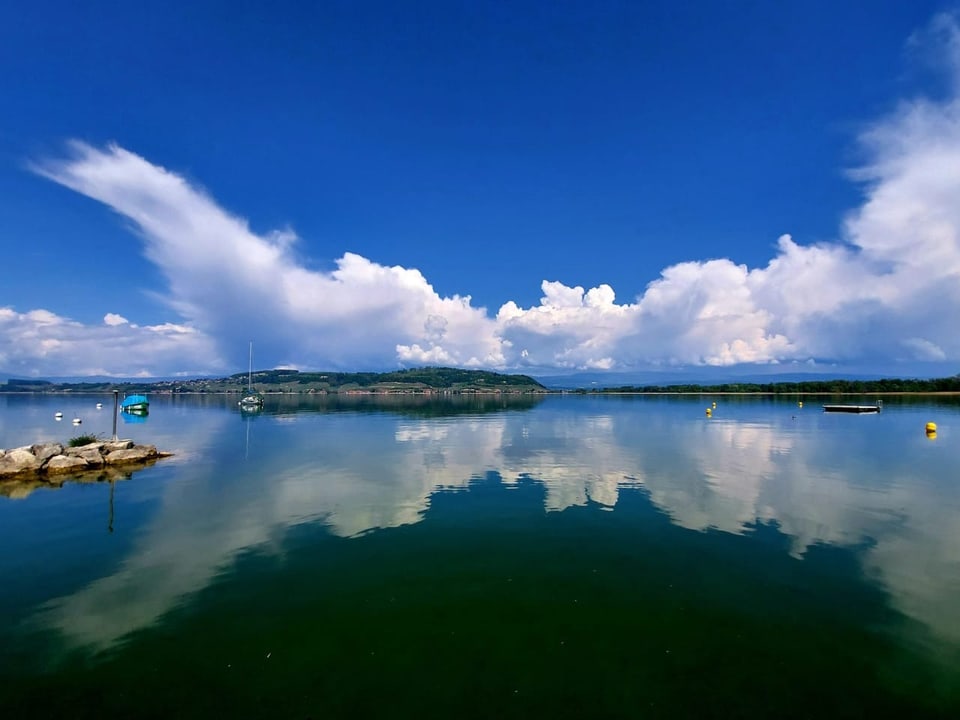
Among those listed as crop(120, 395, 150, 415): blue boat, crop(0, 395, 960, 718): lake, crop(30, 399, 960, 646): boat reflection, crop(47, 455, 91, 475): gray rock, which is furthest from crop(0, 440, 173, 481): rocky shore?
crop(120, 395, 150, 415): blue boat

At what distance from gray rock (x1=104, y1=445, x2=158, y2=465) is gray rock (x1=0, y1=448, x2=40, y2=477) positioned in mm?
4818

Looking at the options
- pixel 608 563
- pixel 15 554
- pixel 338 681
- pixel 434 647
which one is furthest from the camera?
pixel 15 554

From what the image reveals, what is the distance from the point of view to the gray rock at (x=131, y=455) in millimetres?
40763

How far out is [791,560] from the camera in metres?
18.8

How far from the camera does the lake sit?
10.8 meters

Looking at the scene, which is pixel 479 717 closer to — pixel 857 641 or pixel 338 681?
pixel 338 681

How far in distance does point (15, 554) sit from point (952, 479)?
5729 cm

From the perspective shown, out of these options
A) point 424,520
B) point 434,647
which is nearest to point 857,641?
point 434,647

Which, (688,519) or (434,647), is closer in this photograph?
(434,647)

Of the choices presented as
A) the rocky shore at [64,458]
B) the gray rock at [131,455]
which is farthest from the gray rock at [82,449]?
the gray rock at [131,455]

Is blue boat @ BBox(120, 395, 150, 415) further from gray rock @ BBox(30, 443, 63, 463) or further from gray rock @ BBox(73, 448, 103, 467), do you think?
gray rock @ BBox(73, 448, 103, 467)

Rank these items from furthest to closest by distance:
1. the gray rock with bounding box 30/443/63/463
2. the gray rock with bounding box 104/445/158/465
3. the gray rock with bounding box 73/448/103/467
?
the gray rock with bounding box 104/445/158/465, the gray rock with bounding box 73/448/103/467, the gray rock with bounding box 30/443/63/463

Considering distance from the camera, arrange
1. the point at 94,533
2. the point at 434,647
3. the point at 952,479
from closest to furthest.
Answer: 1. the point at 434,647
2. the point at 94,533
3. the point at 952,479

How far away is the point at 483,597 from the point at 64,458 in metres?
40.7
